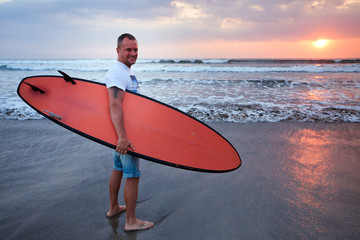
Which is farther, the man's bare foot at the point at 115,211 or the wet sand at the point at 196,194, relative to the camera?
the man's bare foot at the point at 115,211

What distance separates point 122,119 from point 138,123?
246mm

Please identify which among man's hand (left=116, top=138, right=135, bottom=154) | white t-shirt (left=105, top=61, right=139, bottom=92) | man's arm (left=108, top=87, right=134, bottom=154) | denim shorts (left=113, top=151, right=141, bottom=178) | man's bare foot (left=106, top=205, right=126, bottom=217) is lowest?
man's bare foot (left=106, top=205, right=126, bottom=217)

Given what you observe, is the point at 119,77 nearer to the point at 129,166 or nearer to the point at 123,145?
the point at 123,145

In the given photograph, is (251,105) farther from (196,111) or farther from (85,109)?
(85,109)

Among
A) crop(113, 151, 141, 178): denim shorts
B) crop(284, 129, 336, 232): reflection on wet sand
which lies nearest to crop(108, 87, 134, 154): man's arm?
crop(113, 151, 141, 178): denim shorts

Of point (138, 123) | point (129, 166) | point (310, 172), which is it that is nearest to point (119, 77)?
point (138, 123)

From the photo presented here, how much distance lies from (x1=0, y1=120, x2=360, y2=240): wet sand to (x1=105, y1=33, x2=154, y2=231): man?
19 centimetres

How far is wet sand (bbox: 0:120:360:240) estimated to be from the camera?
70.3 inches

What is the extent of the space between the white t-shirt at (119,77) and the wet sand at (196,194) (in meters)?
1.15

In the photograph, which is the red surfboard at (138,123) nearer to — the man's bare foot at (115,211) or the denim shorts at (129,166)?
the denim shorts at (129,166)

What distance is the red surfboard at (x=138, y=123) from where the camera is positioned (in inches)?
66.2

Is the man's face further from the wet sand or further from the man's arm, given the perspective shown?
the wet sand

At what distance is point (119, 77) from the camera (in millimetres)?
1606

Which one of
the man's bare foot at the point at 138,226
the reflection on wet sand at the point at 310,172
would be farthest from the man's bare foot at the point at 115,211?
the reflection on wet sand at the point at 310,172
